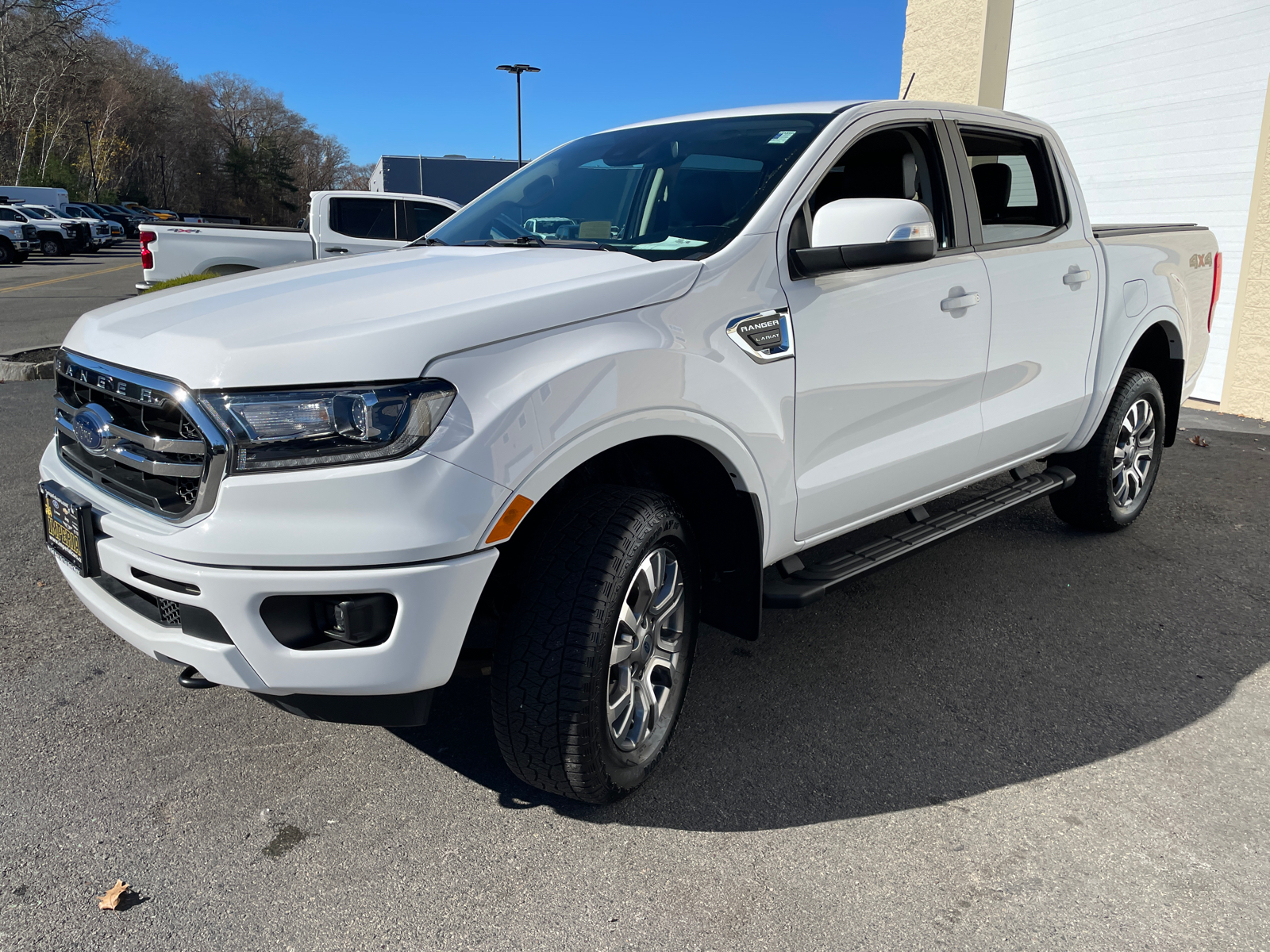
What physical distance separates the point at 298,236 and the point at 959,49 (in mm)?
8057

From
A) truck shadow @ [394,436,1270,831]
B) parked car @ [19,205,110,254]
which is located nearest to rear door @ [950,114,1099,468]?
truck shadow @ [394,436,1270,831]

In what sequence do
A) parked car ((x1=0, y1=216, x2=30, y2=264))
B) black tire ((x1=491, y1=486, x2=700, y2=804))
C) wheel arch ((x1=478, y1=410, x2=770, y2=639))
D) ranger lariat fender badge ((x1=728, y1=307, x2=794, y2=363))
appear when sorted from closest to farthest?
black tire ((x1=491, y1=486, x2=700, y2=804)), wheel arch ((x1=478, y1=410, x2=770, y2=639)), ranger lariat fender badge ((x1=728, y1=307, x2=794, y2=363)), parked car ((x1=0, y1=216, x2=30, y2=264))

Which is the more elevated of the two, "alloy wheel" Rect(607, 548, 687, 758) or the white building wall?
the white building wall

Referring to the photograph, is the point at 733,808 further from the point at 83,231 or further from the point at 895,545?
the point at 83,231

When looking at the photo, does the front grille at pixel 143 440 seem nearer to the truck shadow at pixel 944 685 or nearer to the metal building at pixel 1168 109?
the truck shadow at pixel 944 685

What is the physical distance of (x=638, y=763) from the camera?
2.59m

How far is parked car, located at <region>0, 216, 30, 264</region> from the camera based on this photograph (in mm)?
29188

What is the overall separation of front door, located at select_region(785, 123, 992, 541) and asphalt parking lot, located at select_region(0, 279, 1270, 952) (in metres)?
0.68

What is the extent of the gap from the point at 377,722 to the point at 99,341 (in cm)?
123

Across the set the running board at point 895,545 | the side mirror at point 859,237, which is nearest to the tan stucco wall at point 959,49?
the running board at point 895,545

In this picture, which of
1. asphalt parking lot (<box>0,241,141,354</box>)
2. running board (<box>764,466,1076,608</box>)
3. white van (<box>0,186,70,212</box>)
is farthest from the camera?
white van (<box>0,186,70,212</box>)

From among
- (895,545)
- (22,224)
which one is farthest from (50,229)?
(895,545)

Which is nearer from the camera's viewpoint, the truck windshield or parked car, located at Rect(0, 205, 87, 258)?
the truck windshield

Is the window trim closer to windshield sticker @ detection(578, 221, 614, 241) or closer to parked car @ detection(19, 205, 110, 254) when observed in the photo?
windshield sticker @ detection(578, 221, 614, 241)
